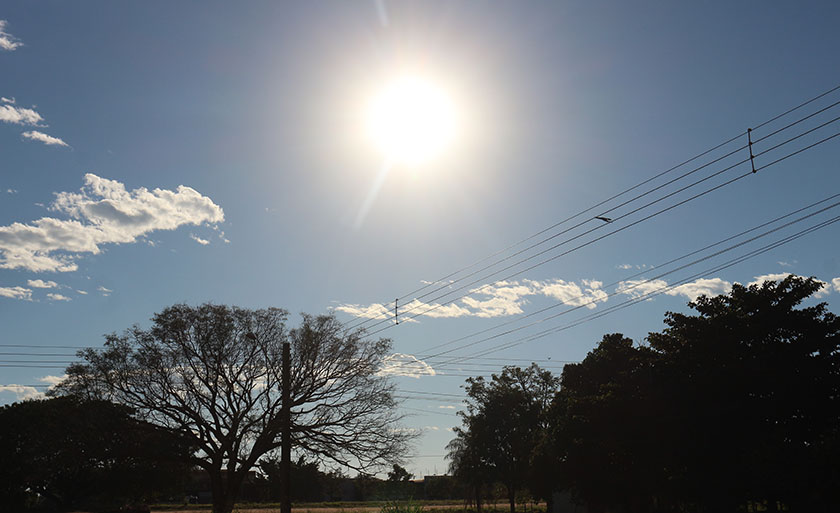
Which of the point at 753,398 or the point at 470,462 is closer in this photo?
the point at 753,398

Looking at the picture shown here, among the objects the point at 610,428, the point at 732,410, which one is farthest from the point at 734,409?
the point at 610,428

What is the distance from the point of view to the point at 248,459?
3278cm

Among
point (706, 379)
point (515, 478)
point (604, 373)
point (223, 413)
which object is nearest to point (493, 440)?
point (515, 478)

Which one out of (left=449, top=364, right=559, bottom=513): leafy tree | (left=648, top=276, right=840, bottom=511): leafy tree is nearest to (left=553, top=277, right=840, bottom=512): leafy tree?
(left=648, top=276, right=840, bottom=511): leafy tree

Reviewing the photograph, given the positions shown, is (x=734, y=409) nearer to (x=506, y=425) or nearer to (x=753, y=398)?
(x=753, y=398)

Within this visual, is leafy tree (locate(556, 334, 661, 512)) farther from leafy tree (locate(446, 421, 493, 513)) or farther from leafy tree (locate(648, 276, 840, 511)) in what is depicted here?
leafy tree (locate(446, 421, 493, 513))

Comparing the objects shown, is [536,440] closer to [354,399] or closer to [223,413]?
[354,399]

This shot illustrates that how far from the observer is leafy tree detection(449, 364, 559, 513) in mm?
52719

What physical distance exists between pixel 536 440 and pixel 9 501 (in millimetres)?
45959

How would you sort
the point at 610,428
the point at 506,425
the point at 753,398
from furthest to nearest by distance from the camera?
the point at 506,425
the point at 610,428
the point at 753,398

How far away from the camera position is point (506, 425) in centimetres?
5338

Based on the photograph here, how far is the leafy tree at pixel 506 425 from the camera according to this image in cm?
5272

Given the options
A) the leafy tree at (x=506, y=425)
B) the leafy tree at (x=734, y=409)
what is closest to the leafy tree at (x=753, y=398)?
the leafy tree at (x=734, y=409)

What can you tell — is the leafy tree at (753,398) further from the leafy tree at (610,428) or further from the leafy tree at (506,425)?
the leafy tree at (506,425)
